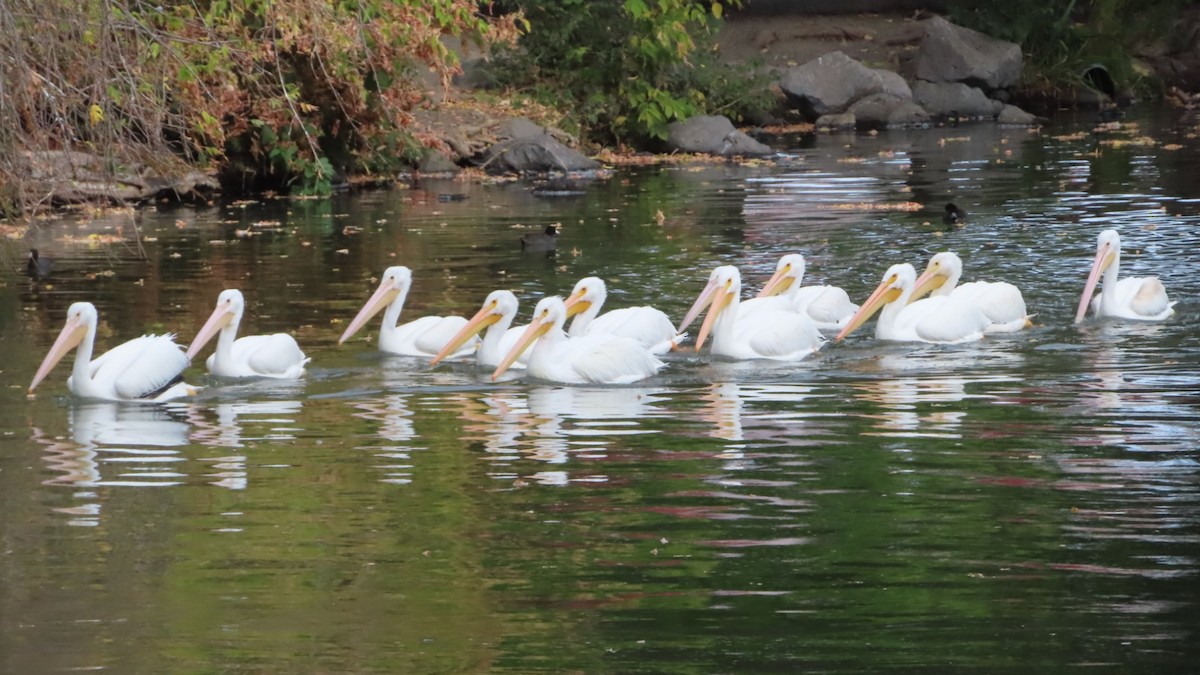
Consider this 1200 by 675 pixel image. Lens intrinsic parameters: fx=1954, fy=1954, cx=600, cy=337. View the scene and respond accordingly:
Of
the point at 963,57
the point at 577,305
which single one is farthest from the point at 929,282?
the point at 963,57

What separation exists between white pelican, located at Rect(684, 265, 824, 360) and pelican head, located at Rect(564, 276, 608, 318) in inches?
25.1

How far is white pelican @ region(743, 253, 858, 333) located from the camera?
11969mm

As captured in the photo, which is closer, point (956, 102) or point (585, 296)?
point (585, 296)

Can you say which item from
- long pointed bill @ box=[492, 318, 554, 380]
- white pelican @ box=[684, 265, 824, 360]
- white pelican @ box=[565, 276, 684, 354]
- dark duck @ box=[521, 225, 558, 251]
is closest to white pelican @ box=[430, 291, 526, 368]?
long pointed bill @ box=[492, 318, 554, 380]

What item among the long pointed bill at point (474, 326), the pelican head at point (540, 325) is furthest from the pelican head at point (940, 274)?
the long pointed bill at point (474, 326)

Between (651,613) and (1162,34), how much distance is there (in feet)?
107

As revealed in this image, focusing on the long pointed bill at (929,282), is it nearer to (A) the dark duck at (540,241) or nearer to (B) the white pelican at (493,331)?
(B) the white pelican at (493,331)

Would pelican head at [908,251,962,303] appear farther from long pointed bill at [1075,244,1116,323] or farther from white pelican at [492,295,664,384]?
white pelican at [492,295,664,384]

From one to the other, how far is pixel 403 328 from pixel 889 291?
284 cm

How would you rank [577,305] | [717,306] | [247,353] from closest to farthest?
[247,353], [717,306], [577,305]

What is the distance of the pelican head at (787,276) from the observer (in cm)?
1223

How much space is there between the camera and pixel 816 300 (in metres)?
12.0

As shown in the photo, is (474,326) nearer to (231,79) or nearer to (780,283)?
(780,283)

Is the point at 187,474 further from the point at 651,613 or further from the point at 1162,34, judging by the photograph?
the point at 1162,34
